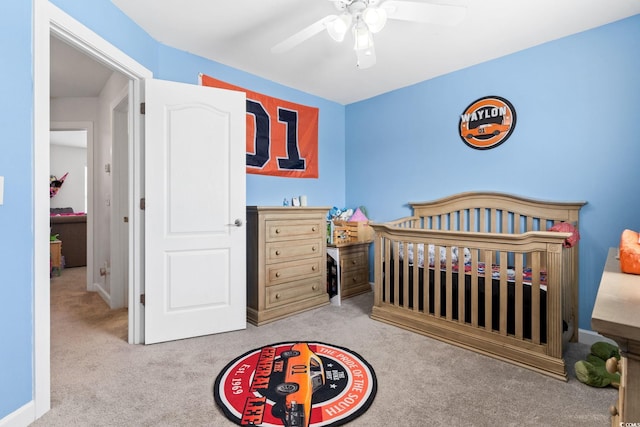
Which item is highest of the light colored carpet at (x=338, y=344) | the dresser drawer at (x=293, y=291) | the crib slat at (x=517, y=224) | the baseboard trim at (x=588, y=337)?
the crib slat at (x=517, y=224)

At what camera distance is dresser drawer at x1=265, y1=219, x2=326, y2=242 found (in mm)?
2814

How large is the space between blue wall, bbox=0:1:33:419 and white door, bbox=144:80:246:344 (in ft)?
2.70

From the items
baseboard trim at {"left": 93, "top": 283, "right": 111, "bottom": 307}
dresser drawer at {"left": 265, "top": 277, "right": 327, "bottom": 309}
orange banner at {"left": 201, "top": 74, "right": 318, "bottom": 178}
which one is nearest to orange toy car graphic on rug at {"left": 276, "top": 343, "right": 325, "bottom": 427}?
dresser drawer at {"left": 265, "top": 277, "right": 327, "bottom": 309}

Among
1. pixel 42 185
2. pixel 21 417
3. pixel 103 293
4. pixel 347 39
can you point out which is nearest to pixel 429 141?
pixel 347 39

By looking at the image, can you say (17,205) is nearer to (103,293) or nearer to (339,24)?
(339,24)

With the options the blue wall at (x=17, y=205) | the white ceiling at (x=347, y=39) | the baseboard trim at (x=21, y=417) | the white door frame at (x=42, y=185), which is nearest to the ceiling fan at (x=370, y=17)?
the white ceiling at (x=347, y=39)

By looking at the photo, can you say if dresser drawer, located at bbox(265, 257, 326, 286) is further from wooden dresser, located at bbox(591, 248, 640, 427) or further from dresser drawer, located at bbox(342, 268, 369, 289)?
wooden dresser, located at bbox(591, 248, 640, 427)

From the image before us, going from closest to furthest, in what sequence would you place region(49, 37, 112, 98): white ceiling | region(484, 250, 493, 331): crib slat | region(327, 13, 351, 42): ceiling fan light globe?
1. region(327, 13, 351, 42): ceiling fan light globe
2. region(484, 250, 493, 331): crib slat
3. region(49, 37, 112, 98): white ceiling

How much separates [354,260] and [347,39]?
2216mm

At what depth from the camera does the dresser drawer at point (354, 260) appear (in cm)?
350

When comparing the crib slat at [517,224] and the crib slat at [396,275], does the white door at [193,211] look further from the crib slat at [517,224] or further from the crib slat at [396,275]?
the crib slat at [517,224]

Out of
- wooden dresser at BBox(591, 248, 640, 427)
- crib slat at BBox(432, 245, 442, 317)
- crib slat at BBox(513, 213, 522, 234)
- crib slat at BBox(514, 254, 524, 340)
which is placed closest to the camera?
wooden dresser at BBox(591, 248, 640, 427)

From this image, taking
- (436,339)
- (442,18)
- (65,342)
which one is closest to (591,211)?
(436,339)

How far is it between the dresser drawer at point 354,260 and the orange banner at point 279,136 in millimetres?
1060
